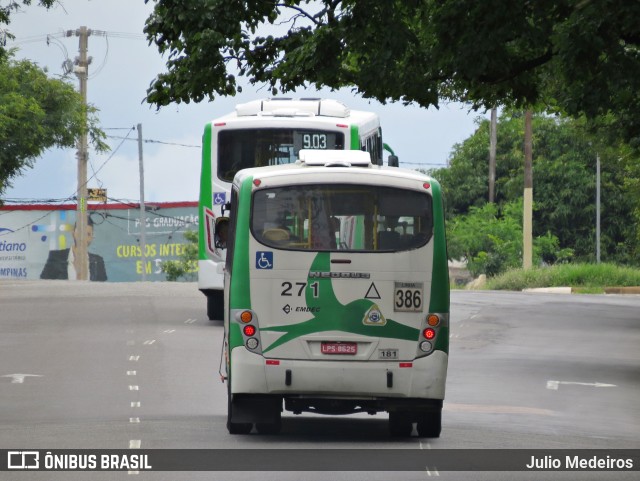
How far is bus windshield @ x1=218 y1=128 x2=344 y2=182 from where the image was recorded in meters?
28.1

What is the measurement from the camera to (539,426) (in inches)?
658

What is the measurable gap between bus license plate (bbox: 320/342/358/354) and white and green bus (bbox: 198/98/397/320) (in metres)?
13.5

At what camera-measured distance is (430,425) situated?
15211 mm

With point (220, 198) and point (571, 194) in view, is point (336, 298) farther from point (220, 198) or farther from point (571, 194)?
point (571, 194)

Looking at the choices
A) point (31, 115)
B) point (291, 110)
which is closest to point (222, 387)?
point (291, 110)

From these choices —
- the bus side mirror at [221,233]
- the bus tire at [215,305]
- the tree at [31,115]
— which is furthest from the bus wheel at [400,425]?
the tree at [31,115]

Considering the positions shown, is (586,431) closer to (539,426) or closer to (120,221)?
(539,426)

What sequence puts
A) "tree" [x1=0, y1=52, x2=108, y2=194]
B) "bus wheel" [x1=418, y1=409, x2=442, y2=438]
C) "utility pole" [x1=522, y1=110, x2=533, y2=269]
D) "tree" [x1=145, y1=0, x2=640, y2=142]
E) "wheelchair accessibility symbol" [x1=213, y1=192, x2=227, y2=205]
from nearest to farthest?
"bus wheel" [x1=418, y1=409, x2=442, y2=438] < "tree" [x1=145, y1=0, x2=640, y2=142] < "wheelchair accessibility symbol" [x1=213, y1=192, x2=227, y2=205] < "tree" [x1=0, y1=52, x2=108, y2=194] < "utility pole" [x1=522, y1=110, x2=533, y2=269]

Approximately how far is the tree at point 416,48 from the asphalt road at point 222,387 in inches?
176

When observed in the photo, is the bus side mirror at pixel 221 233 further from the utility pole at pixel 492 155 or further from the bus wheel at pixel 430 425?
the utility pole at pixel 492 155

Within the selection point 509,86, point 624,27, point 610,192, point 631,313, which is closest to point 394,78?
point 509,86

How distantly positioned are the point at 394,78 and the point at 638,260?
180ft

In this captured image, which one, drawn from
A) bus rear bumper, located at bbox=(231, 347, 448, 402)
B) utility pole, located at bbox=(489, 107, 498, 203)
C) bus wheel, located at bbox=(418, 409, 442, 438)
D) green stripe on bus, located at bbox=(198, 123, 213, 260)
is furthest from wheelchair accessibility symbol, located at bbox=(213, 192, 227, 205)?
utility pole, located at bbox=(489, 107, 498, 203)

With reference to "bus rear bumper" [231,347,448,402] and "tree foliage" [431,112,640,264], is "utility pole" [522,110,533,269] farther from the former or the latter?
"bus rear bumper" [231,347,448,402]
